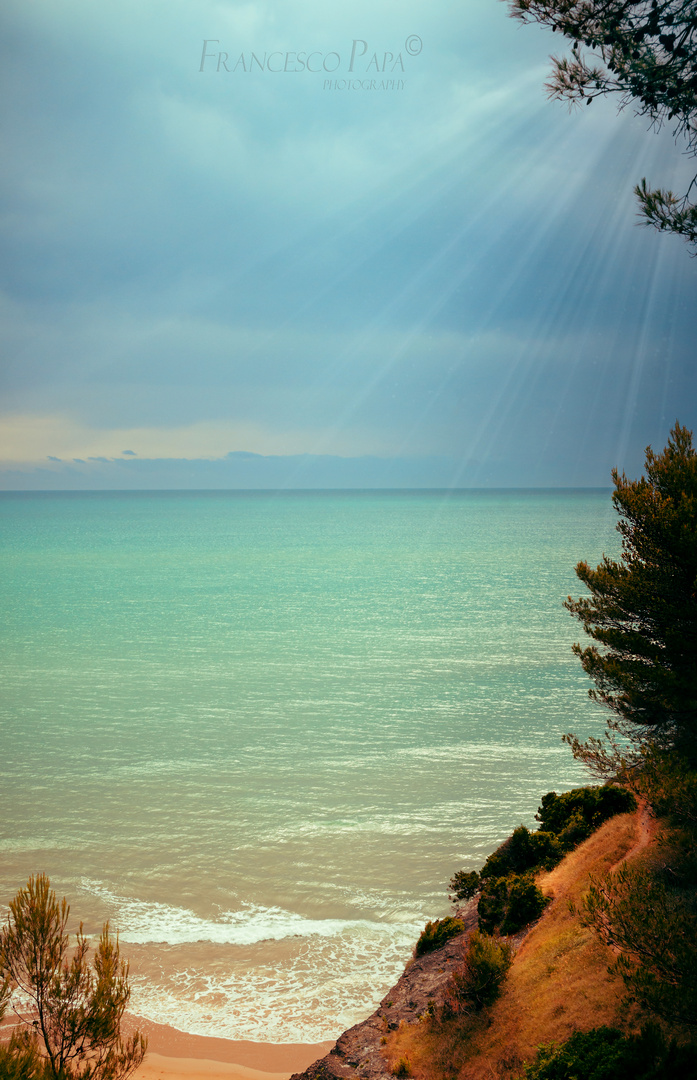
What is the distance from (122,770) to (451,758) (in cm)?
1359

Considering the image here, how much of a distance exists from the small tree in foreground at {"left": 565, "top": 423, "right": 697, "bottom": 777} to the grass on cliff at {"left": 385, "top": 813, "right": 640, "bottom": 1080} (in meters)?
2.72

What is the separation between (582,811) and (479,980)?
6007mm

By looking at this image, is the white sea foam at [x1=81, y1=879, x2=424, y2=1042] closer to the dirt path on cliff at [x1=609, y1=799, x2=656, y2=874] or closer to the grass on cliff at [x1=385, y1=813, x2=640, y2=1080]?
the grass on cliff at [x1=385, y1=813, x2=640, y2=1080]

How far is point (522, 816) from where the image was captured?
2233 centimetres

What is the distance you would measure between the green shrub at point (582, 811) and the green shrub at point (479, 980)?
4.83 metres

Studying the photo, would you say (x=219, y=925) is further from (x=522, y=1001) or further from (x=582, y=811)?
(x=582, y=811)

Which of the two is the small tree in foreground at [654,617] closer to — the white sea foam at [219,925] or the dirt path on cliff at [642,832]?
the dirt path on cliff at [642,832]

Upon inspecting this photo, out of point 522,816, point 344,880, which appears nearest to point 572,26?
point 344,880

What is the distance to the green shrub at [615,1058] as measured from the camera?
7980mm

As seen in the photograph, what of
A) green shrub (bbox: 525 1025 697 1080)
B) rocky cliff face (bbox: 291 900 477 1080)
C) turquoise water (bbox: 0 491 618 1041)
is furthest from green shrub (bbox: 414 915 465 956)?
green shrub (bbox: 525 1025 697 1080)

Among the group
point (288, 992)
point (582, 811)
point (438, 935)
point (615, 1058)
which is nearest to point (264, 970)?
point (288, 992)

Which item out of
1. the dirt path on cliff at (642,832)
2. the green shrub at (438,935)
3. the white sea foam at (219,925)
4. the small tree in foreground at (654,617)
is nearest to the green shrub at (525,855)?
the green shrub at (438,935)

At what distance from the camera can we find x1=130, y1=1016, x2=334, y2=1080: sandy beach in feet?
39.1

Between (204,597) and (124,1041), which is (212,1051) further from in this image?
(204,597)
